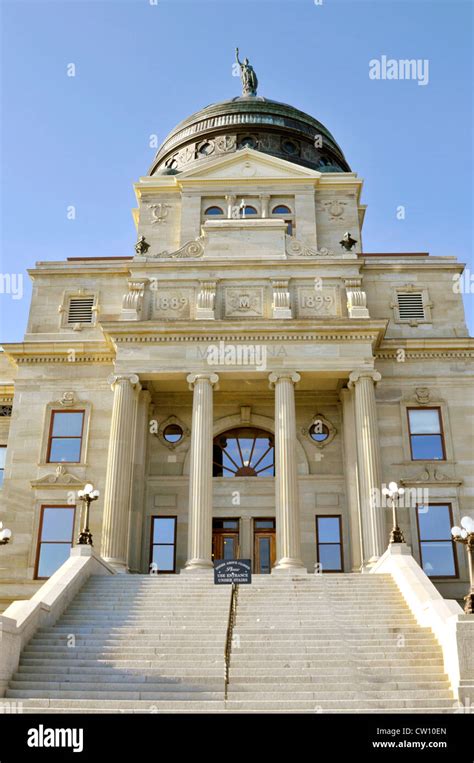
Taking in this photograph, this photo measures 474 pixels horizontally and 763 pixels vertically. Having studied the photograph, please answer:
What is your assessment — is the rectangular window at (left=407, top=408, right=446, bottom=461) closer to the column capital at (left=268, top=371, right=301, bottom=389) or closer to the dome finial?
the column capital at (left=268, top=371, right=301, bottom=389)

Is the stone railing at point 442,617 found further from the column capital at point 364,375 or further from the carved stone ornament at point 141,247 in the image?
the carved stone ornament at point 141,247

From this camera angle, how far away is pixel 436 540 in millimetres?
27516

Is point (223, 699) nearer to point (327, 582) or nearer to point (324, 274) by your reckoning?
point (327, 582)

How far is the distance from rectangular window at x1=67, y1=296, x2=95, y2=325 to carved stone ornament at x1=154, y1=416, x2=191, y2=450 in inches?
206

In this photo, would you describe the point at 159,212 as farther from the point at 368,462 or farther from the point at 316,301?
the point at 368,462

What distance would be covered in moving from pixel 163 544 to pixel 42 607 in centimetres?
1046

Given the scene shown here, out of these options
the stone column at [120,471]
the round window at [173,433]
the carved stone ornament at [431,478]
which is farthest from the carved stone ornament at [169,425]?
the carved stone ornament at [431,478]

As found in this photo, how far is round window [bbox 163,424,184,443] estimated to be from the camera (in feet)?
99.8

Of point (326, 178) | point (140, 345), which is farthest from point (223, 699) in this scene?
point (326, 178)

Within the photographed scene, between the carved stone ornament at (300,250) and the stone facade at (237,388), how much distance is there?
0.07 m

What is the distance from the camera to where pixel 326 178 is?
3538 cm

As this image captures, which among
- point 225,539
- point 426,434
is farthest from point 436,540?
point 225,539

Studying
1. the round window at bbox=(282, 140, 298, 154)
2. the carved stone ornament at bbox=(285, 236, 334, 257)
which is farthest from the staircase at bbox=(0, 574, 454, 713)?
the round window at bbox=(282, 140, 298, 154)

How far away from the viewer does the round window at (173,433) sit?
30.4m
